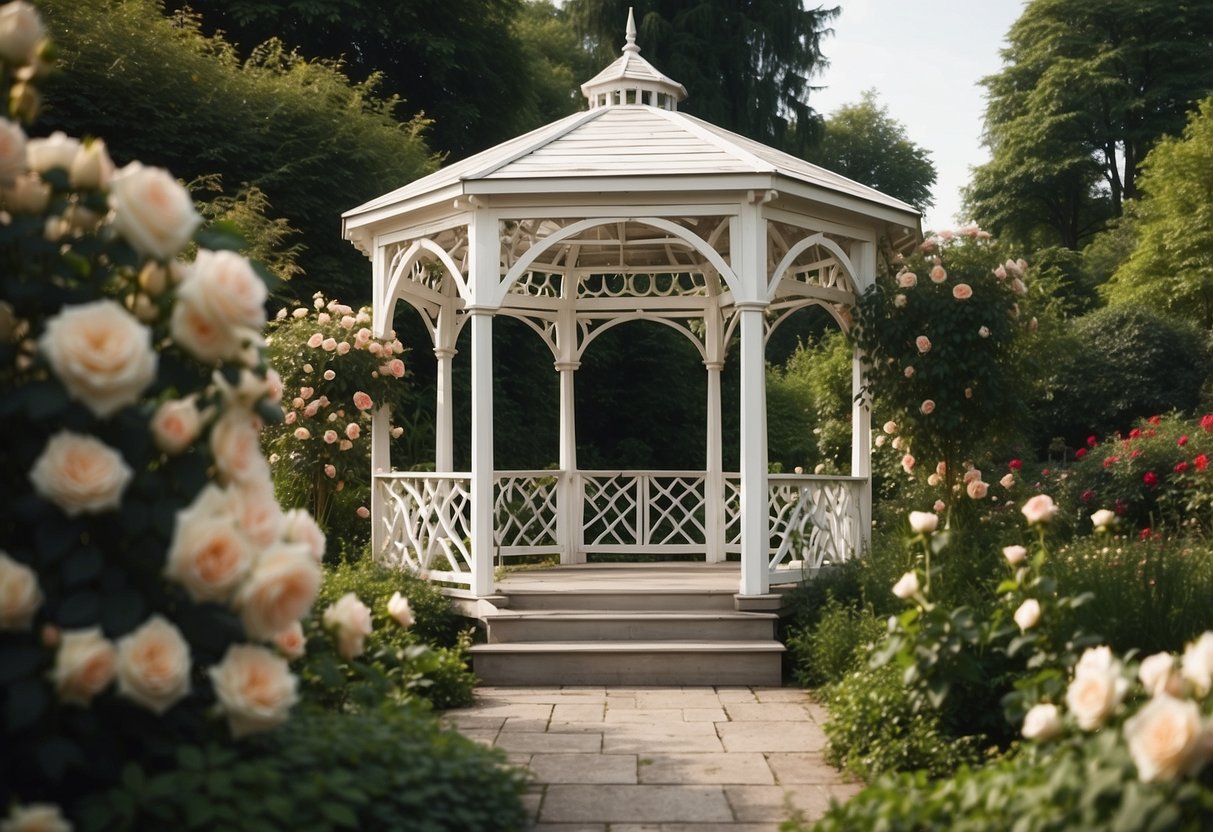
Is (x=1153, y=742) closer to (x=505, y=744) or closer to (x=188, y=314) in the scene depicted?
(x=188, y=314)

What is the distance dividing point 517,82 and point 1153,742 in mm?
18623

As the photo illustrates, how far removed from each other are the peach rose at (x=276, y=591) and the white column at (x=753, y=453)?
5.69 m

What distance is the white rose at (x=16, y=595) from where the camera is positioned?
280 centimetres

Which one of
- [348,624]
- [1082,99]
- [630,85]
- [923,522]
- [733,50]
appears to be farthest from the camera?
[1082,99]

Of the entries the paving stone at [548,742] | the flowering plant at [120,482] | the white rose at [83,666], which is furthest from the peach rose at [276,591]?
the paving stone at [548,742]

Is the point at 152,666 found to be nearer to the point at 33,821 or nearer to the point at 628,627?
the point at 33,821

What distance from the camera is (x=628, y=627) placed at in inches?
338

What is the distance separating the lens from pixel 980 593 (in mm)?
7191

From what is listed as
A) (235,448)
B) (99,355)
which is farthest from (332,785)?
(99,355)

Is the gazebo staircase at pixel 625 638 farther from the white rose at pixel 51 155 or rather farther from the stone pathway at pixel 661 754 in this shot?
the white rose at pixel 51 155

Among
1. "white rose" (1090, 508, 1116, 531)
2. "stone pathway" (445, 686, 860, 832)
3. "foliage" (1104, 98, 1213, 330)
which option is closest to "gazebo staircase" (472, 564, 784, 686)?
"stone pathway" (445, 686, 860, 832)

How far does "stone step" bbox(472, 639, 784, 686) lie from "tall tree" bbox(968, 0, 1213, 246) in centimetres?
2255

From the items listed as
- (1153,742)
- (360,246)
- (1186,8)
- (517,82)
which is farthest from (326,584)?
(1186,8)

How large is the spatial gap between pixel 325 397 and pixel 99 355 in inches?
293
